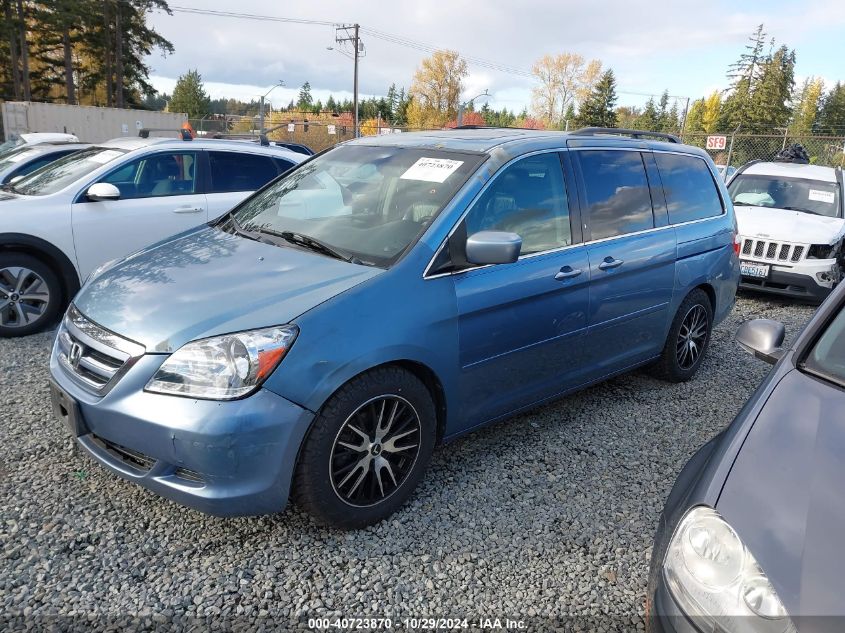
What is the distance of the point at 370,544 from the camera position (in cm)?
277

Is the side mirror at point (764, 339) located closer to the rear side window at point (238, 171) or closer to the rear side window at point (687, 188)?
the rear side window at point (687, 188)

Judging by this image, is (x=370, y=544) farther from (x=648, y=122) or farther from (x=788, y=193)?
(x=648, y=122)

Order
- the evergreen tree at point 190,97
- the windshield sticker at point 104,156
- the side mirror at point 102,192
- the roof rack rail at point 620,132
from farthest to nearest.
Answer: the evergreen tree at point 190,97
the windshield sticker at point 104,156
the side mirror at point 102,192
the roof rack rail at point 620,132

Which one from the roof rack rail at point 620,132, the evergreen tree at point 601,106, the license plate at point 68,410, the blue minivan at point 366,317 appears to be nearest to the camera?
the blue minivan at point 366,317

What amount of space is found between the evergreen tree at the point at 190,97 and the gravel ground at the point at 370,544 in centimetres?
9268

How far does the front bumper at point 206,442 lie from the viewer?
235 cm

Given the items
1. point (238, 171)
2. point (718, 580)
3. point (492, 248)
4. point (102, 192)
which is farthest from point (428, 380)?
point (238, 171)

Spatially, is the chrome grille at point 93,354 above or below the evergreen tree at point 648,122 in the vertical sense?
below

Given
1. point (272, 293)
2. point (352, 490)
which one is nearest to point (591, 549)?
point (352, 490)

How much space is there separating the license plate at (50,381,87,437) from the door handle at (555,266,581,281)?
8.15 ft

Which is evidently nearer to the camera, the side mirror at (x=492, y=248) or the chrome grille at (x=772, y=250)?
the side mirror at (x=492, y=248)

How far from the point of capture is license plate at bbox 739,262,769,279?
7.79 meters

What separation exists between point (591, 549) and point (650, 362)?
2.20 metres

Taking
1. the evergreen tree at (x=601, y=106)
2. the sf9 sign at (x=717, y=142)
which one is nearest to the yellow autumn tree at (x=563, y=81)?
the evergreen tree at (x=601, y=106)
